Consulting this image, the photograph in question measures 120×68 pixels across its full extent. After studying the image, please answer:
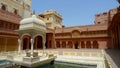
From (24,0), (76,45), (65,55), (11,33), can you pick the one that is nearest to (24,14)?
(24,0)

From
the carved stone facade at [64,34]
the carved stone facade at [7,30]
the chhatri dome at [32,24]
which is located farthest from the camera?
the carved stone facade at [64,34]

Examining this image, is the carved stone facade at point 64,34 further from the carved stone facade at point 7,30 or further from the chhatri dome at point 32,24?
the chhatri dome at point 32,24

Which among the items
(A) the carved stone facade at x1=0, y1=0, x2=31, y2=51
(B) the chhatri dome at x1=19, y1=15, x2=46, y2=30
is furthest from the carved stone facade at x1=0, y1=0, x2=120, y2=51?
(B) the chhatri dome at x1=19, y1=15, x2=46, y2=30

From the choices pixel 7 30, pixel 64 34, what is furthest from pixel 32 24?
pixel 64 34

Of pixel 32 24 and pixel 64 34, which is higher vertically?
pixel 32 24

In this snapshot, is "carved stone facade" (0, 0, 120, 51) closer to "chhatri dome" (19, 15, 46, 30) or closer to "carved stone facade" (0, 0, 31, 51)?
"carved stone facade" (0, 0, 31, 51)

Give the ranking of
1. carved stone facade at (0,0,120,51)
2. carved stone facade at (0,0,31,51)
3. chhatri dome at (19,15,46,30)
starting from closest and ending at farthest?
chhatri dome at (19,15,46,30)
carved stone facade at (0,0,31,51)
carved stone facade at (0,0,120,51)

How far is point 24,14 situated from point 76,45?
1561 centimetres

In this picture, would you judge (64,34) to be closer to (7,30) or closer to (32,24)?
(7,30)

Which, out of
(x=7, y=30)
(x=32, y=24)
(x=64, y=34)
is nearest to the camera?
(x=32, y=24)

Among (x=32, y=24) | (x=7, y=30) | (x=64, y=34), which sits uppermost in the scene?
(x=32, y=24)

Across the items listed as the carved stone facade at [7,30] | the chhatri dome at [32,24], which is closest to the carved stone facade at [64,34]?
the carved stone facade at [7,30]

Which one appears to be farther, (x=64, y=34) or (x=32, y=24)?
(x=64, y=34)

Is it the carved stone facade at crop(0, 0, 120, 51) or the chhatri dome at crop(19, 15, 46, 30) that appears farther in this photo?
the carved stone facade at crop(0, 0, 120, 51)
